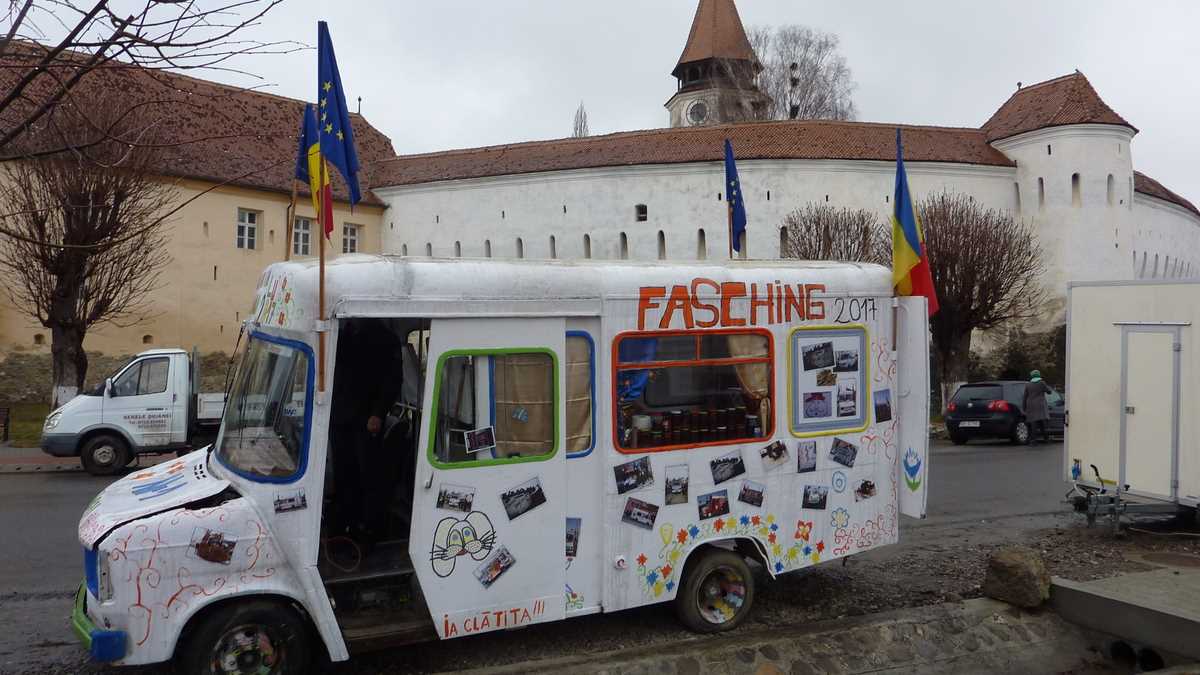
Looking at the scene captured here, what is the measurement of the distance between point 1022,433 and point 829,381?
53.3ft

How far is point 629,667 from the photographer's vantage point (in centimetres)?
527

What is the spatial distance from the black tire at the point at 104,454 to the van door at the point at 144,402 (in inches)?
9.3

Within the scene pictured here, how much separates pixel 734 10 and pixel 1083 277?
103 feet

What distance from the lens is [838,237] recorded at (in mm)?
32219

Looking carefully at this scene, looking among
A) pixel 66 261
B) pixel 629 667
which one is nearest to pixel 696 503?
pixel 629 667

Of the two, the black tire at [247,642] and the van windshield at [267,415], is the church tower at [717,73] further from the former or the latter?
the black tire at [247,642]

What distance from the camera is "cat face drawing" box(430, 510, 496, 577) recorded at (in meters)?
5.32

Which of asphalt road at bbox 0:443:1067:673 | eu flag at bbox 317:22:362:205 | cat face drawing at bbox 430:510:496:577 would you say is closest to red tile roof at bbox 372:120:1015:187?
asphalt road at bbox 0:443:1067:673

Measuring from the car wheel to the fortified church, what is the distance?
18.7m

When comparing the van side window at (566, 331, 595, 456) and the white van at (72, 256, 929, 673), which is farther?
the van side window at (566, 331, 595, 456)

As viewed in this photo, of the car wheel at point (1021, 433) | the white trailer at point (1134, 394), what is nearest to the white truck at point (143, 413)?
the white trailer at point (1134, 394)

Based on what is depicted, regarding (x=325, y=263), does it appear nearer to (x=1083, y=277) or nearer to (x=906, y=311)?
(x=906, y=311)

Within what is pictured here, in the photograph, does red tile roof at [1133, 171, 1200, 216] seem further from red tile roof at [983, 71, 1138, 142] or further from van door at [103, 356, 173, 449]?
van door at [103, 356, 173, 449]

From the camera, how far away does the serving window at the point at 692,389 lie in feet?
19.5
